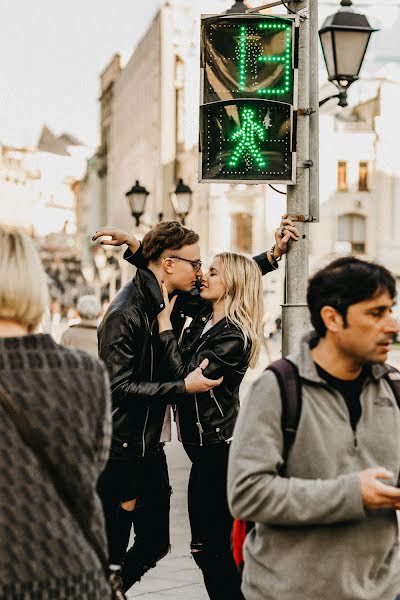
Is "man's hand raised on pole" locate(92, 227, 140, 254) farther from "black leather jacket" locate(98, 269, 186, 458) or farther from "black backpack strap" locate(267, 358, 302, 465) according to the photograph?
"black backpack strap" locate(267, 358, 302, 465)

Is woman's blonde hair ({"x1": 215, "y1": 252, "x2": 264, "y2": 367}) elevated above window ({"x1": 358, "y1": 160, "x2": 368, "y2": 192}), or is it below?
below

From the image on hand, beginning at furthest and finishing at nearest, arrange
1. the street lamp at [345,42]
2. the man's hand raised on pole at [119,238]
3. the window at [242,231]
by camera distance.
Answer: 1. the window at [242,231]
2. the street lamp at [345,42]
3. the man's hand raised on pole at [119,238]

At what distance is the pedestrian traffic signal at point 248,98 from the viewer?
Result: 6.39 m

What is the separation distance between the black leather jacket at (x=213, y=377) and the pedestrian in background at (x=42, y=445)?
7.80 ft

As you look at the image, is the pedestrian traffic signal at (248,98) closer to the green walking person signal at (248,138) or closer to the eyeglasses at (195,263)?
the green walking person signal at (248,138)

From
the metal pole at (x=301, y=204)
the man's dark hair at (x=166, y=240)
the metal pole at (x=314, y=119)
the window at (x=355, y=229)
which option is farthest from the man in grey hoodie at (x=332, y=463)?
the window at (x=355, y=229)

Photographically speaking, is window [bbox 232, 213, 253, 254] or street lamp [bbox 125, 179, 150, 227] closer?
street lamp [bbox 125, 179, 150, 227]

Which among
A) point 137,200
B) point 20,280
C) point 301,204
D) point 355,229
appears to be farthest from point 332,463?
point 355,229

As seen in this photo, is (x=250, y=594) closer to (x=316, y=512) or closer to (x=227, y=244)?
(x=316, y=512)

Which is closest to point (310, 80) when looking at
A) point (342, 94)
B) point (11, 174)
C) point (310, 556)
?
point (342, 94)

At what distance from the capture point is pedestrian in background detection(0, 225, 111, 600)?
282cm

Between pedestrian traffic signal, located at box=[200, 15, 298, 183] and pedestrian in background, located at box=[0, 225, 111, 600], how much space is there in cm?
348

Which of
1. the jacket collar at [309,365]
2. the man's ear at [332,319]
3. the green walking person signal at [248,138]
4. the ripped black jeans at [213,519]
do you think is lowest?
Result: the ripped black jeans at [213,519]

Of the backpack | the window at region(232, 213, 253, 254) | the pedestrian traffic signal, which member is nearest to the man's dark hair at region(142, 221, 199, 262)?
the pedestrian traffic signal
